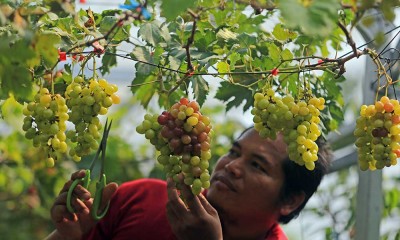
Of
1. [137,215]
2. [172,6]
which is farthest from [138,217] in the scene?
[172,6]

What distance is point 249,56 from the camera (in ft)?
5.96

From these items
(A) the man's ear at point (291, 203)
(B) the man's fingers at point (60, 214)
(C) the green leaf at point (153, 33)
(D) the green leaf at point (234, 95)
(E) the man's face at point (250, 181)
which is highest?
(C) the green leaf at point (153, 33)

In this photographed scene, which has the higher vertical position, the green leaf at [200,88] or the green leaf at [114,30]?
the green leaf at [114,30]

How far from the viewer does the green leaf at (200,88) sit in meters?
1.82

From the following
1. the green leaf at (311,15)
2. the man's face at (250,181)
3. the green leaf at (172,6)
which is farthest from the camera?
the man's face at (250,181)

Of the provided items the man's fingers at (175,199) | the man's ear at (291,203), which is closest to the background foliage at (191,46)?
the man's fingers at (175,199)

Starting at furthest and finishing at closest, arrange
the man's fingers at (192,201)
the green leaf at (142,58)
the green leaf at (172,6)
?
the man's fingers at (192,201) < the green leaf at (142,58) < the green leaf at (172,6)

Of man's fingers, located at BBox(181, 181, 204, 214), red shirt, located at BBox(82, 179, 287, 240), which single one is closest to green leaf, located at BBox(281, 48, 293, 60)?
man's fingers, located at BBox(181, 181, 204, 214)

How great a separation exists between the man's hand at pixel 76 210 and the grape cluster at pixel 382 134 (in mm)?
659

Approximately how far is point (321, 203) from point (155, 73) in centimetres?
203

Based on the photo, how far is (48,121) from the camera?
5.44 ft

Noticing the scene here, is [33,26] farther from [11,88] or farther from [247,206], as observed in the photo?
[247,206]

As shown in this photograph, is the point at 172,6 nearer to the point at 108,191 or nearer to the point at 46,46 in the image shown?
the point at 46,46

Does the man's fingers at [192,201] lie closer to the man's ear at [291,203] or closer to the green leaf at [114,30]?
the green leaf at [114,30]
